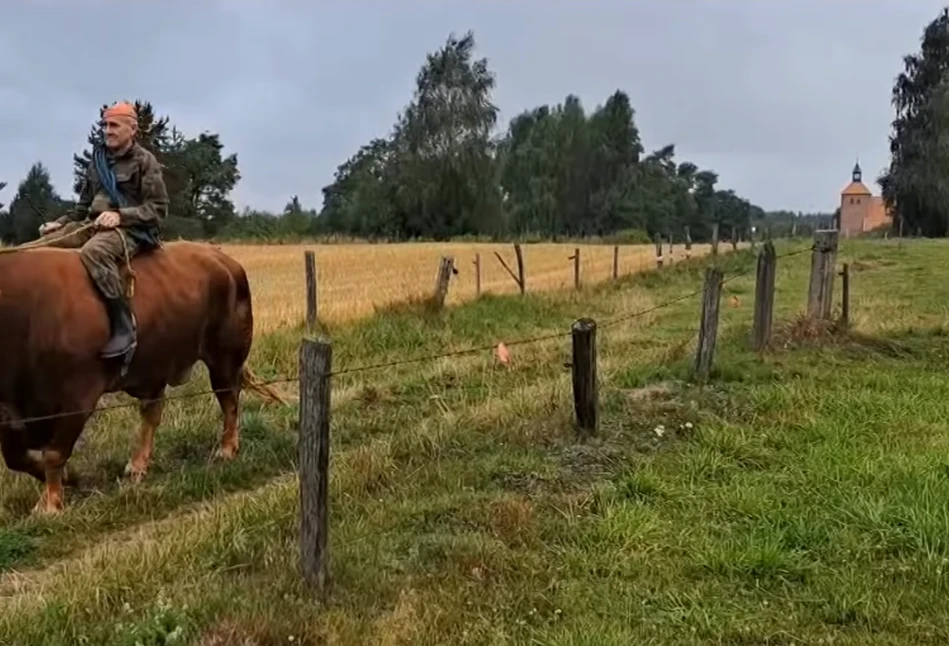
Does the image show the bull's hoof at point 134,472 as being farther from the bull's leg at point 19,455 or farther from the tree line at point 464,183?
the tree line at point 464,183

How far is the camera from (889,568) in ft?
13.9

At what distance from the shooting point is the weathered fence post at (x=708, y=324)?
8.06 meters

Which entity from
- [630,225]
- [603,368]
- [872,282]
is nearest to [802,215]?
[630,225]

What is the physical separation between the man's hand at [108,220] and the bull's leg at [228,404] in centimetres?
147

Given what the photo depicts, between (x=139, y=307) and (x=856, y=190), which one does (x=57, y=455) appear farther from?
(x=856, y=190)

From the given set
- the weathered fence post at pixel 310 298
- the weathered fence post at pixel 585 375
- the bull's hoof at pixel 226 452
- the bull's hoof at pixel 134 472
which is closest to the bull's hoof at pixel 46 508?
the bull's hoof at pixel 134 472

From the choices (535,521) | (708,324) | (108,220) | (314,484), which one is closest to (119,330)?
(108,220)

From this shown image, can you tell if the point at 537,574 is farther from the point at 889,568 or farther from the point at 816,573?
the point at 889,568

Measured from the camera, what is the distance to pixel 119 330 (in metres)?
6.05

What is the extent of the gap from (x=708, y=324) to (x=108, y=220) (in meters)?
4.90

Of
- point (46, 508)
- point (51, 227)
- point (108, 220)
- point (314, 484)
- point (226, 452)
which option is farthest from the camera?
point (226, 452)

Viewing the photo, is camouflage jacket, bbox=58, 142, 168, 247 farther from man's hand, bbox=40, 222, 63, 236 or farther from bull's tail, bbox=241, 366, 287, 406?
bull's tail, bbox=241, 366, 287, 406

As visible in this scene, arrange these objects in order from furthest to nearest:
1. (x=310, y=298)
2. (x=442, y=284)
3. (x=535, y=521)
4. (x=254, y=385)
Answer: (x=442, y=284)
(x=310, y=298)
(x=254, y=385)
(x=535, y=521)

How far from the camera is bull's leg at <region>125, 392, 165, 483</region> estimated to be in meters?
6.41
